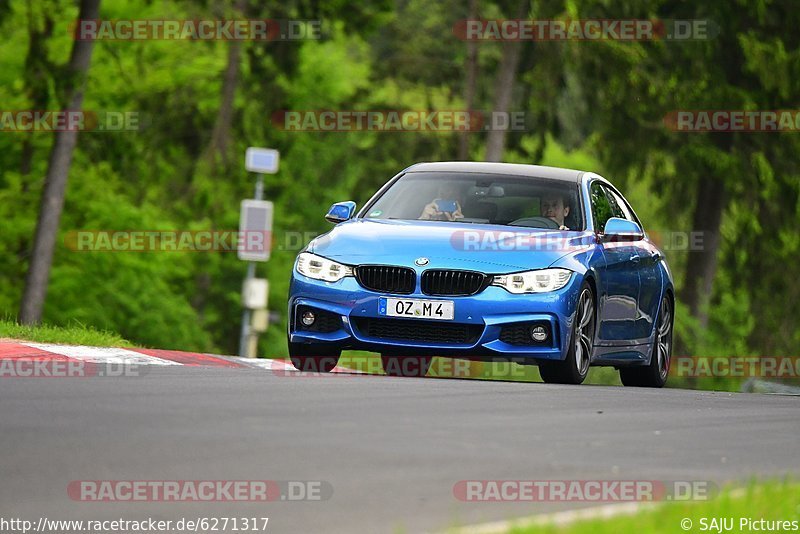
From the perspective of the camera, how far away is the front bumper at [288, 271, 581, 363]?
13023 mm

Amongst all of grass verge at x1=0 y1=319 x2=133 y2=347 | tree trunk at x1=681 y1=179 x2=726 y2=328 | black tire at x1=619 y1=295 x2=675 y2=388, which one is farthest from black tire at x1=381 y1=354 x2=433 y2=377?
tree trunk at x1=681 y1=179 x2=726 y2=328

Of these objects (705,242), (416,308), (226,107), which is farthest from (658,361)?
(226,107)

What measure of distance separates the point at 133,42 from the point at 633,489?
1485 inches

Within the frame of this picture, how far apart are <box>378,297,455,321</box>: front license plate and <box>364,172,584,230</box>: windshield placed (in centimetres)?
128

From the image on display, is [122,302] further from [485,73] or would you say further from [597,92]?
[597,92]

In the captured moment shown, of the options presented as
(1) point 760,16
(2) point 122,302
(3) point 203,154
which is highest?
(1) point 760,16

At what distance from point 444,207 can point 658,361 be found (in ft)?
9.59

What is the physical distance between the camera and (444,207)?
567 inches

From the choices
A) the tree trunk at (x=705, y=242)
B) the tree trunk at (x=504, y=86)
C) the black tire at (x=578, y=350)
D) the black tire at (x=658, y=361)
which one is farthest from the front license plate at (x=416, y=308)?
the tree trunk at (x=705, y=242)

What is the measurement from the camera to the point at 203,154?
4631cm

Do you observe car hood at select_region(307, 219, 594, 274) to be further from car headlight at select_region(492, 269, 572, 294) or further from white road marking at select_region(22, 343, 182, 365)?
white road marking at select_region(22, 343, 182, 365)

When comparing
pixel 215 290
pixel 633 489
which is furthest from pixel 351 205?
pixel 215 290

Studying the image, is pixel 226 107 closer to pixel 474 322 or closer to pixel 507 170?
pixel 507 170

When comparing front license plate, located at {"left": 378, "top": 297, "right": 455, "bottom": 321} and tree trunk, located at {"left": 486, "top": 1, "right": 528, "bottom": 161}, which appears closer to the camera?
front license plate, located at {"left": 378, "top": 297, "right": 455, "bottom": 321}
